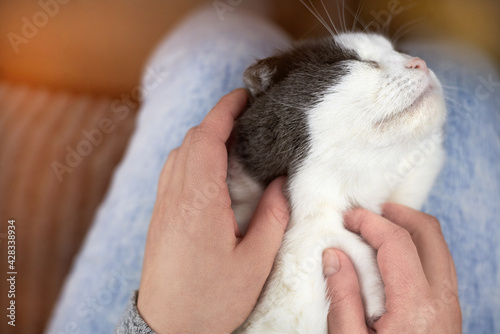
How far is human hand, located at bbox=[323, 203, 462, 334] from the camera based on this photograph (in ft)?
1.28

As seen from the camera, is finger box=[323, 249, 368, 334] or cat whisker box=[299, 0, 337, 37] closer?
finger box=[323, 249, 368, 334]

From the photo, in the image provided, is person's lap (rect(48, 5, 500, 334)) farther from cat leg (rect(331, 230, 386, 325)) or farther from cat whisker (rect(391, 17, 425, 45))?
cat leg (rect(331, 230, 386, 325))

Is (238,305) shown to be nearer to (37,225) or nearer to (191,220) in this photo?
(191,220)

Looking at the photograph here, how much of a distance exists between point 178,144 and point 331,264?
331 mm

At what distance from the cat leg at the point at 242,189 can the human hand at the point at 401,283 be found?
11 centimetres

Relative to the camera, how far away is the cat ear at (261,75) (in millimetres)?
453

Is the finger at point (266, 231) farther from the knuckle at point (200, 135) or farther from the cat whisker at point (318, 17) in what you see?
the cat whisker at point (318, 17)

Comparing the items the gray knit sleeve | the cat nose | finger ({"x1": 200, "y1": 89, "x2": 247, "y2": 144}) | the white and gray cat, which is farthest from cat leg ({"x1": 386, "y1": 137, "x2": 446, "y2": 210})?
the gray knit sleeve

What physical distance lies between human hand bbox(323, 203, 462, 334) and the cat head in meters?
0.11

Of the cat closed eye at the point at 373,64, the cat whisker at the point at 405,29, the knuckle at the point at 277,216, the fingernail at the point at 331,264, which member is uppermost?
the cat closed eye at the point at 373,64

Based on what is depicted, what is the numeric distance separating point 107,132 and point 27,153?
0.13m

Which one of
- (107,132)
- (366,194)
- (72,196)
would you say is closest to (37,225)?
(72,196)

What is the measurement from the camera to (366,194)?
1.56ft

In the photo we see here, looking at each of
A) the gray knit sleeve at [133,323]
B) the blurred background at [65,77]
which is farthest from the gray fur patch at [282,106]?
the gray knit sleeve at [133,323]
